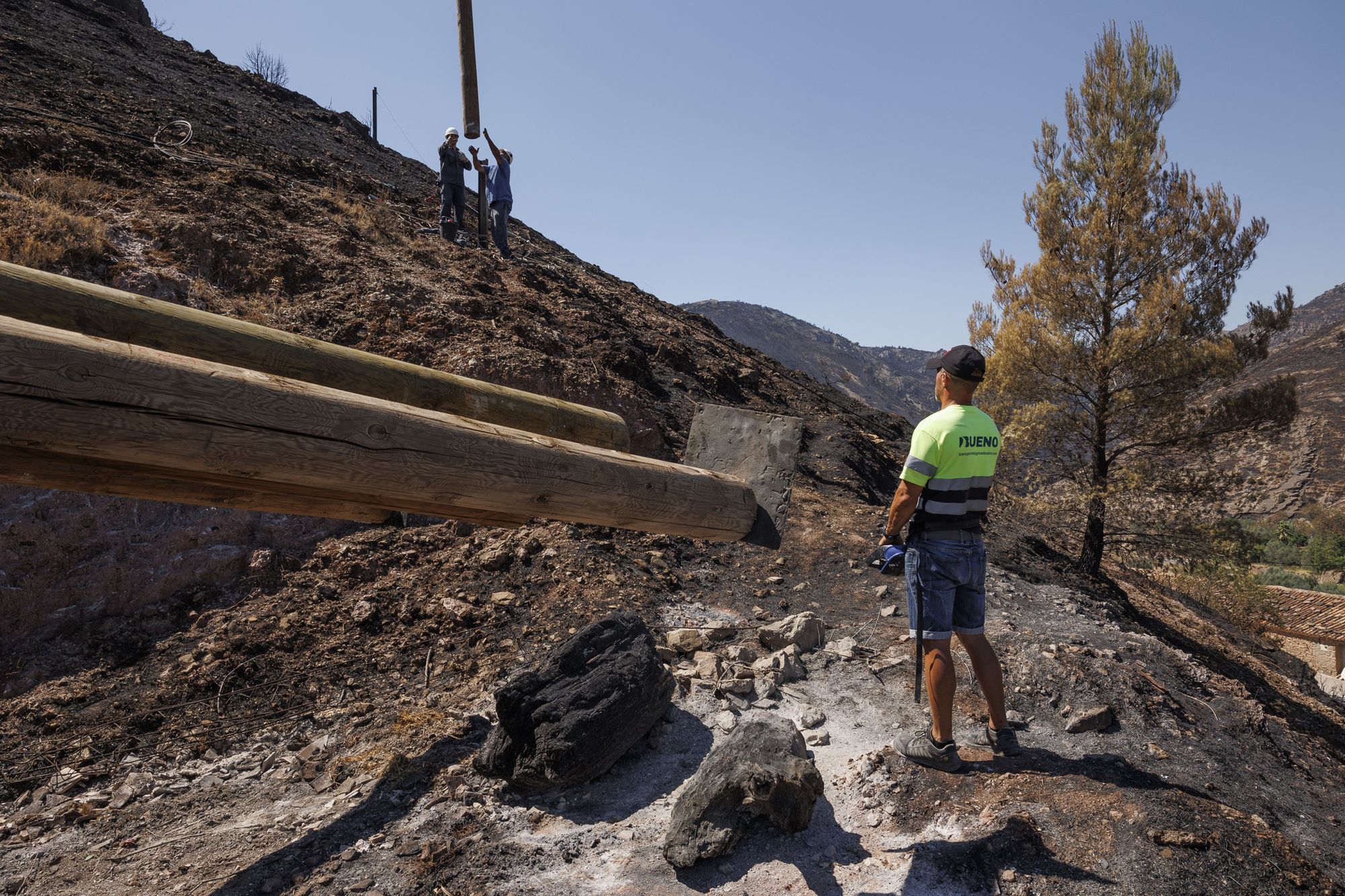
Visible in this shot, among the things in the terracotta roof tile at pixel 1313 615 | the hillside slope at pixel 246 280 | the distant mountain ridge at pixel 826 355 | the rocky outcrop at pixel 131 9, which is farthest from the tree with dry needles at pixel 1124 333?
the distant mountain ridge at pixel 826 355

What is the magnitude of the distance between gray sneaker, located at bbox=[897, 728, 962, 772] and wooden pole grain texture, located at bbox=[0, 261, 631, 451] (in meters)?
2.01

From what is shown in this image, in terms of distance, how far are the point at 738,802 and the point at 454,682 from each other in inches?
88.0

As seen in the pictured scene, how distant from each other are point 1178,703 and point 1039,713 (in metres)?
0.78

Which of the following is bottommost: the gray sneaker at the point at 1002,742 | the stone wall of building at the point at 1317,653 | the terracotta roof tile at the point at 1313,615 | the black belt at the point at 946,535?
the stone wall of building at the point at 1317,653

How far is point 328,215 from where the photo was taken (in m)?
9.45

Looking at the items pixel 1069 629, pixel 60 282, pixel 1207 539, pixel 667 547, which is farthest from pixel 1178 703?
pixel 1207 539

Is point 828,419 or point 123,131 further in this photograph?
point 828,419

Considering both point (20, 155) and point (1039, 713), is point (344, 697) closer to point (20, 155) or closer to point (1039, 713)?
point (1039, 713)

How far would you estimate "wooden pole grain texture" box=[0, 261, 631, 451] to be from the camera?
2.20m

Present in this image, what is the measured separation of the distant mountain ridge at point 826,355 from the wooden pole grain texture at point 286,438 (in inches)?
2047

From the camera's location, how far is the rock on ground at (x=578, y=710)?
3.43m

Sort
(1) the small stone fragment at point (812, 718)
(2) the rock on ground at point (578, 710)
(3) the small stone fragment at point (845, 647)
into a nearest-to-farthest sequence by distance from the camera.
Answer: (2) the rock on ground at point (578, 710) → (1) the small stone fragment at point (812, 718) → (3) the small stone fragment at point (845, 647)

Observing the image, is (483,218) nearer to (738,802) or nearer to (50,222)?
(50,222)

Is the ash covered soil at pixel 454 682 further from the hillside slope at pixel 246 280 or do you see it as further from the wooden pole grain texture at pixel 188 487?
the wooden pole grain texture at pixel 188 487
